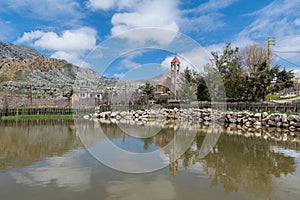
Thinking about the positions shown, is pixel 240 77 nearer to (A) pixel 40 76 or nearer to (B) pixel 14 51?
(A) pixel 40 76

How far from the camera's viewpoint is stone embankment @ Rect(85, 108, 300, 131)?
38.6 feet

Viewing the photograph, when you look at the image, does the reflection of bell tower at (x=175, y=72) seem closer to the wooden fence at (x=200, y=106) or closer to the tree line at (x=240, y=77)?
the tree line at (x=240, y=77)

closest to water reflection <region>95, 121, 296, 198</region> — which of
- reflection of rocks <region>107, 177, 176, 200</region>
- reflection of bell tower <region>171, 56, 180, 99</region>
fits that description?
reflection of rocks <region>107, 177, 176, 200</region>

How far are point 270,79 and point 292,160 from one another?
11992 mm

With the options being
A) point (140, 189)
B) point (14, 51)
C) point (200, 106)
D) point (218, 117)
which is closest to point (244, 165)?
point (140, 189)

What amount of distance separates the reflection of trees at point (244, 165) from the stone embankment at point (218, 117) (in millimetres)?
5631

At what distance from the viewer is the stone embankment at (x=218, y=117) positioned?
11753mm

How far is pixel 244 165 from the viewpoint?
4.85 m

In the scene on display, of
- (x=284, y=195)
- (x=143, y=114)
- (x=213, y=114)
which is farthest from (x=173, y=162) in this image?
(x=143, y=114)

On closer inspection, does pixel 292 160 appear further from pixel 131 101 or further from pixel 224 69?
pixel 131 101

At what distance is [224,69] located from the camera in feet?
64.4

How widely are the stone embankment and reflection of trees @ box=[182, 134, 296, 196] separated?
18.5 ft

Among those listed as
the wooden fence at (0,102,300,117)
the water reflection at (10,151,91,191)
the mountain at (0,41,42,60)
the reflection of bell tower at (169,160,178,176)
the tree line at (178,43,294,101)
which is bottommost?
the reflection of bell tower at (169,160,178,176)

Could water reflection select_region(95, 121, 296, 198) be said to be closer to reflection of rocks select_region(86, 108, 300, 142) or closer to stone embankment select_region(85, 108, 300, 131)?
reflection of rocks select_region(86, 108, 300, 142)
